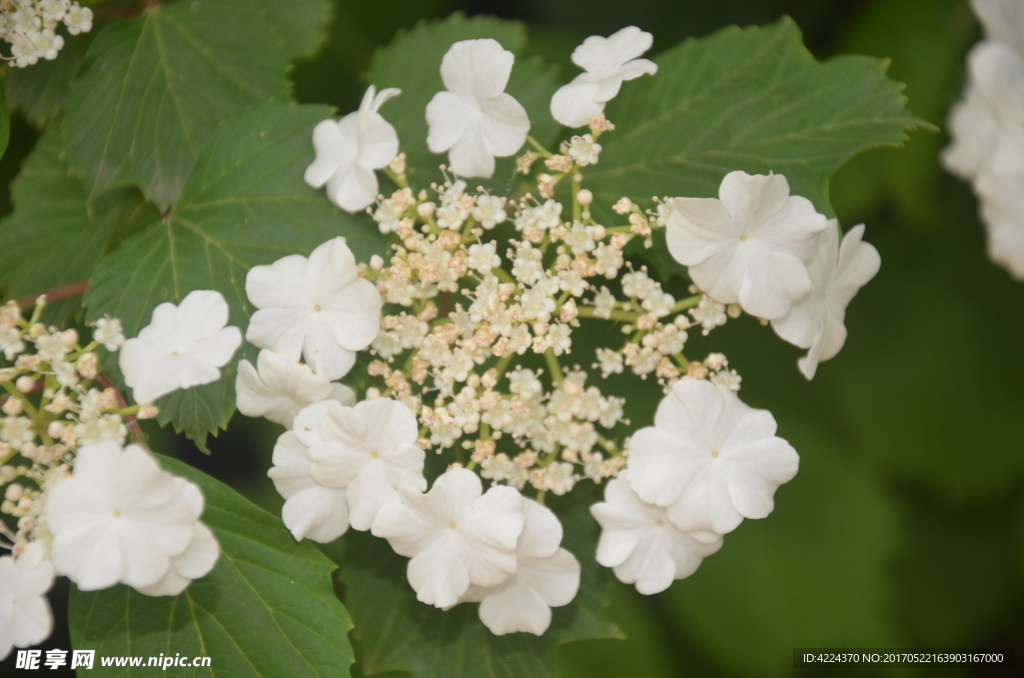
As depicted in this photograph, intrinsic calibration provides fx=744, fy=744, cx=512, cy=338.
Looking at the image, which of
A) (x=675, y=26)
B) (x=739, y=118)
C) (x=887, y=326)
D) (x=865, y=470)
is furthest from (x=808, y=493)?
(x=675, y=26)

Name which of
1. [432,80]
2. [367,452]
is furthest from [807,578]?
[432,80]

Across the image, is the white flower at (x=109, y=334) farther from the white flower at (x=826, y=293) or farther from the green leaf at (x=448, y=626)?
the white flower at (x=826, y=293)

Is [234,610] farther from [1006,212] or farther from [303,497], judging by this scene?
[1006,212]

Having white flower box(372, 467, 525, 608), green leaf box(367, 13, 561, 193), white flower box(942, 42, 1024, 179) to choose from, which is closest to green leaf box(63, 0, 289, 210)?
green leaf box(367, 13, 561, 193)

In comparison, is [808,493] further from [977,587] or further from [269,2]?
[269,2]

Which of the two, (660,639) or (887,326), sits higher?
(887,326)
